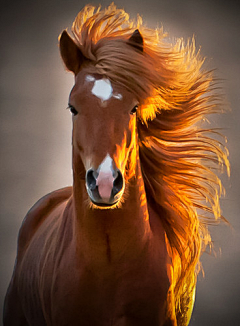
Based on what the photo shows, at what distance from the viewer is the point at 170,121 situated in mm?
1323

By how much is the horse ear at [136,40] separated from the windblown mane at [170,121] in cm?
1

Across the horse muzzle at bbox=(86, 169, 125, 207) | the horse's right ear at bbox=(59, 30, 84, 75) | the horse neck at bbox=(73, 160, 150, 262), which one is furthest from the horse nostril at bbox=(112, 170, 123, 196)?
the horse's right ear at bbox=(59, 30, 84, 75)

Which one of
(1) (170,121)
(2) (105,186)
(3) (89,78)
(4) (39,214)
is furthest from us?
(4) (39,214)

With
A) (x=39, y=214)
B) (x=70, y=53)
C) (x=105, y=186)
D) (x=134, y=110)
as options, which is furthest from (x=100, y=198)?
(x=39, y=214)

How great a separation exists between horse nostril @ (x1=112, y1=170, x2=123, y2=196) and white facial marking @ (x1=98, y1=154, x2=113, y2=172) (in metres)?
0.02

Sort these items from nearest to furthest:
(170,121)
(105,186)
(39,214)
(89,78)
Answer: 1. (105,186)
2. (89,78)
3. (170,121)
4. (39,214)

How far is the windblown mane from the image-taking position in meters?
1.11

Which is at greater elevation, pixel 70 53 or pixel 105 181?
pixel 70 53

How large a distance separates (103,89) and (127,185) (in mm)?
249

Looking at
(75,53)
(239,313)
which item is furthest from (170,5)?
(75,53)

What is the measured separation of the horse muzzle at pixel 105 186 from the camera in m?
0.92

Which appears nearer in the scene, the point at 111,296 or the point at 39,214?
the point at 111,296

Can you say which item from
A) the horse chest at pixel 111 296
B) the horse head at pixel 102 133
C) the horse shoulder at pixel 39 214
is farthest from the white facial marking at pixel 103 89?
the horse shoulder at pixel 39 214

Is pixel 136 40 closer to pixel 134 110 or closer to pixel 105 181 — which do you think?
pixel 134 110
